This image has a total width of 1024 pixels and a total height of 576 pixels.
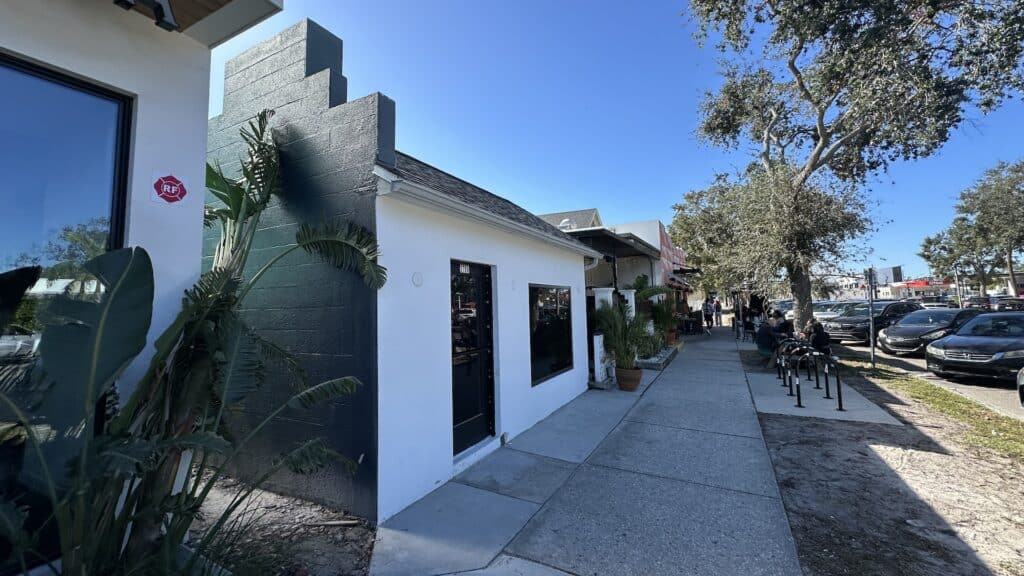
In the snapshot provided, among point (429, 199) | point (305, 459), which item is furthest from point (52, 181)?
point (429, 199)

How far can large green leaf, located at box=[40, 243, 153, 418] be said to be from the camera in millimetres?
1954

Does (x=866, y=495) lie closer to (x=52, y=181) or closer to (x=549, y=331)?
(x=549, y=331)

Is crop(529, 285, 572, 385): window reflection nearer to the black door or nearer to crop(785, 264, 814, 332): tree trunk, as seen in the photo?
the black door

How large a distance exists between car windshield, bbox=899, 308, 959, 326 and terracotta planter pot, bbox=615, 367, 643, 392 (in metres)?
12.6

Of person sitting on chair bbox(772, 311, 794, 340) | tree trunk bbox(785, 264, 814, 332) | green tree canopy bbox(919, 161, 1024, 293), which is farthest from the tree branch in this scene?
green tree canopy bbox(919, 161, 1024, 293)

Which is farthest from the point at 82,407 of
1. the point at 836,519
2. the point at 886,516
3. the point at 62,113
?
the point at 886,516

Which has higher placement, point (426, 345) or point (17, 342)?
point (17, 342)

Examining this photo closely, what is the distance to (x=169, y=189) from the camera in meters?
3.14

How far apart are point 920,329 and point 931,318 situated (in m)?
1.21

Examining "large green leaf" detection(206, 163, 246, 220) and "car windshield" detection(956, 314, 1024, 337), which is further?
"car windshield" detection(956, 314, 1024, 337)

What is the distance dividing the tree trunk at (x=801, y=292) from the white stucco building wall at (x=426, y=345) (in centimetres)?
1111

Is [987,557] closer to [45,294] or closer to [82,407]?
[82,407]

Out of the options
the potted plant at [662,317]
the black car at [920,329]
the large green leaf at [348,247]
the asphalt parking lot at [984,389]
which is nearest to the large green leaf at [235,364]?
the large green leaf at [348,247]

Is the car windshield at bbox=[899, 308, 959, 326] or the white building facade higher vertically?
the white building facade
